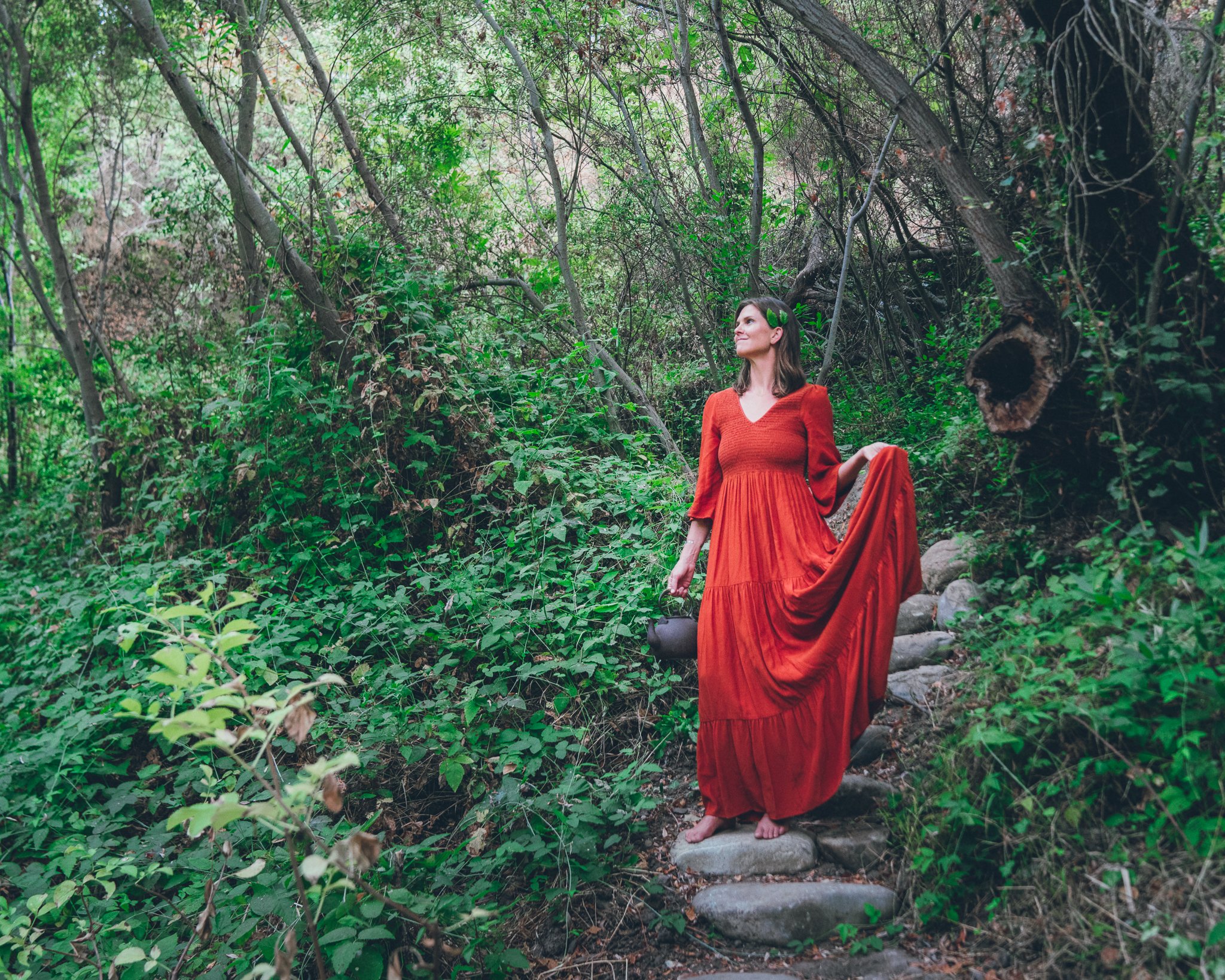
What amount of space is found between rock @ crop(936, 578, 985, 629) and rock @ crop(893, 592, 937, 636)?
0.27ft

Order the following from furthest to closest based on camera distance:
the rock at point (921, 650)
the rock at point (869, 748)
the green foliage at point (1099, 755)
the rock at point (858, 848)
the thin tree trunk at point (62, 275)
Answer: the thin tree trunk at point (62, 275)
the rock at point (921, 650)
the rock at point (869, 748)
the rock at point (858, 848)
the green foliage at point (1099, 755)

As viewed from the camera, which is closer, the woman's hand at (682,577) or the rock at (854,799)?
the rock at (854,799)

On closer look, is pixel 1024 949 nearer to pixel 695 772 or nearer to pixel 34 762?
pixel 695 772

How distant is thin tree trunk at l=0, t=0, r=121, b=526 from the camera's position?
7.11 m

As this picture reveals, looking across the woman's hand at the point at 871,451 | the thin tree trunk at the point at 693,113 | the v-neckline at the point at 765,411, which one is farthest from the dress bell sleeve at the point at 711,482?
the thin tree trunk at the point at 693,113

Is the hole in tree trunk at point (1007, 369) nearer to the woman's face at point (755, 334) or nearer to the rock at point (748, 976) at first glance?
the woman's face at point (755, 334)

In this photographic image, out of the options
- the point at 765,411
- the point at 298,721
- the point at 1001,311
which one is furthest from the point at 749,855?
the point at 1001,311

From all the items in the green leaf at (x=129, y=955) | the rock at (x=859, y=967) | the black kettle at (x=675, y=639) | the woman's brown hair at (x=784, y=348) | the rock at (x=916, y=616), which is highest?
the woman's brown hair at (x=784, y=348)

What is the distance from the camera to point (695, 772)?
3559 mm

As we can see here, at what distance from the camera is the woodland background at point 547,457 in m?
2.36

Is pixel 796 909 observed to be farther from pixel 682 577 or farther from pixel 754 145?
pixel 754 145

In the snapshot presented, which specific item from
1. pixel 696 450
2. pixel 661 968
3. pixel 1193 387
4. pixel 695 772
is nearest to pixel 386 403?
pixel 696 450

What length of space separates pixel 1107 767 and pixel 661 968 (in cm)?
151

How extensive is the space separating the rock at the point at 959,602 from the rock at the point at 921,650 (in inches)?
2.8
